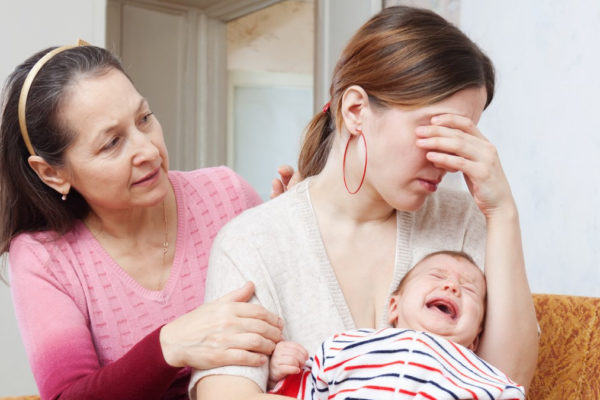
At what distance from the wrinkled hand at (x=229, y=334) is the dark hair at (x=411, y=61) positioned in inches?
17.3

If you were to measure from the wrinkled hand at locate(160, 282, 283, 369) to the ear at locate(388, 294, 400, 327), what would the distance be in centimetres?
23

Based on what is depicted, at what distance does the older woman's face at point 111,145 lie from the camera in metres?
1.53

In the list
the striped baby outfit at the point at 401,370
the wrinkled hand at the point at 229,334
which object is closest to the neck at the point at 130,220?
the wrinkled hand at the point at 229,334

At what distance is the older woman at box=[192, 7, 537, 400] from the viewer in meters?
1.23

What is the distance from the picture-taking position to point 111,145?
1553mm

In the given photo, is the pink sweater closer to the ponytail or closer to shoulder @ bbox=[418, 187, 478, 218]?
the ponytail

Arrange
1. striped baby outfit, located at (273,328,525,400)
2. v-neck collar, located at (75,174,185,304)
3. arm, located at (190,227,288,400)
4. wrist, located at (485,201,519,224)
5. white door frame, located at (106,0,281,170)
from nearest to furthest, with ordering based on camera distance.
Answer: striped baby outfit, located at (273,328,525,400) < arm, located at (190,227,288,400) < wrist, located at (485,201,519,224) < v-neck collar, located at (75,174,185,304) < white door frame, located at (106,0,281,170)

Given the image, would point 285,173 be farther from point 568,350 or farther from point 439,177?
point 568,350

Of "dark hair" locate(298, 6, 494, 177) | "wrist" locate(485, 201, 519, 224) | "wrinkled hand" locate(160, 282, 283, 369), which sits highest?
"dark hair" locate(298, 6, 494, 177)

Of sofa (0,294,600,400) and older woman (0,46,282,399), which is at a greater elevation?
Answer: older woman (0,46,282,399)

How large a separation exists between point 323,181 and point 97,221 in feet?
2.04

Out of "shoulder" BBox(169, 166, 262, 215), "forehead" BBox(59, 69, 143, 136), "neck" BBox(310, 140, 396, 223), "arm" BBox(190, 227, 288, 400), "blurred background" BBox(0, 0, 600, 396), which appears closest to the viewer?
"arm" BBox(190, 227, 288, 400)

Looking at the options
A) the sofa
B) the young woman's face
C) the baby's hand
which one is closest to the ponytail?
the young woman's face

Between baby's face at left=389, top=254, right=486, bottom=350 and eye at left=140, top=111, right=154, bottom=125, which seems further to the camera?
eye at left=140, top=111, right=154, bottom=125
